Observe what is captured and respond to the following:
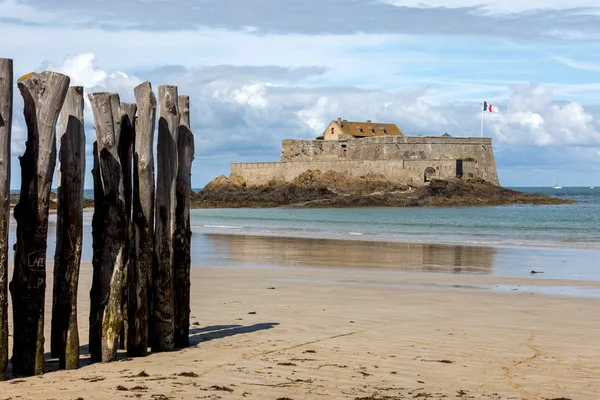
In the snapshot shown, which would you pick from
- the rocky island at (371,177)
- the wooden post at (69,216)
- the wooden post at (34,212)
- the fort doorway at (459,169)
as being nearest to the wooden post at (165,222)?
the wooden post at (69,216)

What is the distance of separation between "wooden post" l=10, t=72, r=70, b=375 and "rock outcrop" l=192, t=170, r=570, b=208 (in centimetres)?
6124

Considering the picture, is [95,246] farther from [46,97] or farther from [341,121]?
[341,121]

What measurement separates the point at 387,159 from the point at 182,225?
67338mm

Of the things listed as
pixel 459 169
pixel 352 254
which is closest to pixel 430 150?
pixel 459 169

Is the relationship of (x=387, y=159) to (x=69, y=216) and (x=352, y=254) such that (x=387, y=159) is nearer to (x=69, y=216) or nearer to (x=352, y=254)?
(x=352, y=254)

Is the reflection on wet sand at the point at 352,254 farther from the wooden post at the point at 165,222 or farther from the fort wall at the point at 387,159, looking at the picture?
the fort wall at the point at 387,159

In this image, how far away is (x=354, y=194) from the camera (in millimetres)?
70875

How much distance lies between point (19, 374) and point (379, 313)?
479 cm

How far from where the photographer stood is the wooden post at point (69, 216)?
20.3 ft

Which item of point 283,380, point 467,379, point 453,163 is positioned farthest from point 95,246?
point 453,163

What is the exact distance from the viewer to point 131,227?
666 centimetres

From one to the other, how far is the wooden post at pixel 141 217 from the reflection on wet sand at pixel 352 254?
10.8 metres

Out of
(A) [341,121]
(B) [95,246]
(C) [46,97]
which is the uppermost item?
(A) [341,121]

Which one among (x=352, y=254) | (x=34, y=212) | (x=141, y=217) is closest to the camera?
(x=34, y=212)
